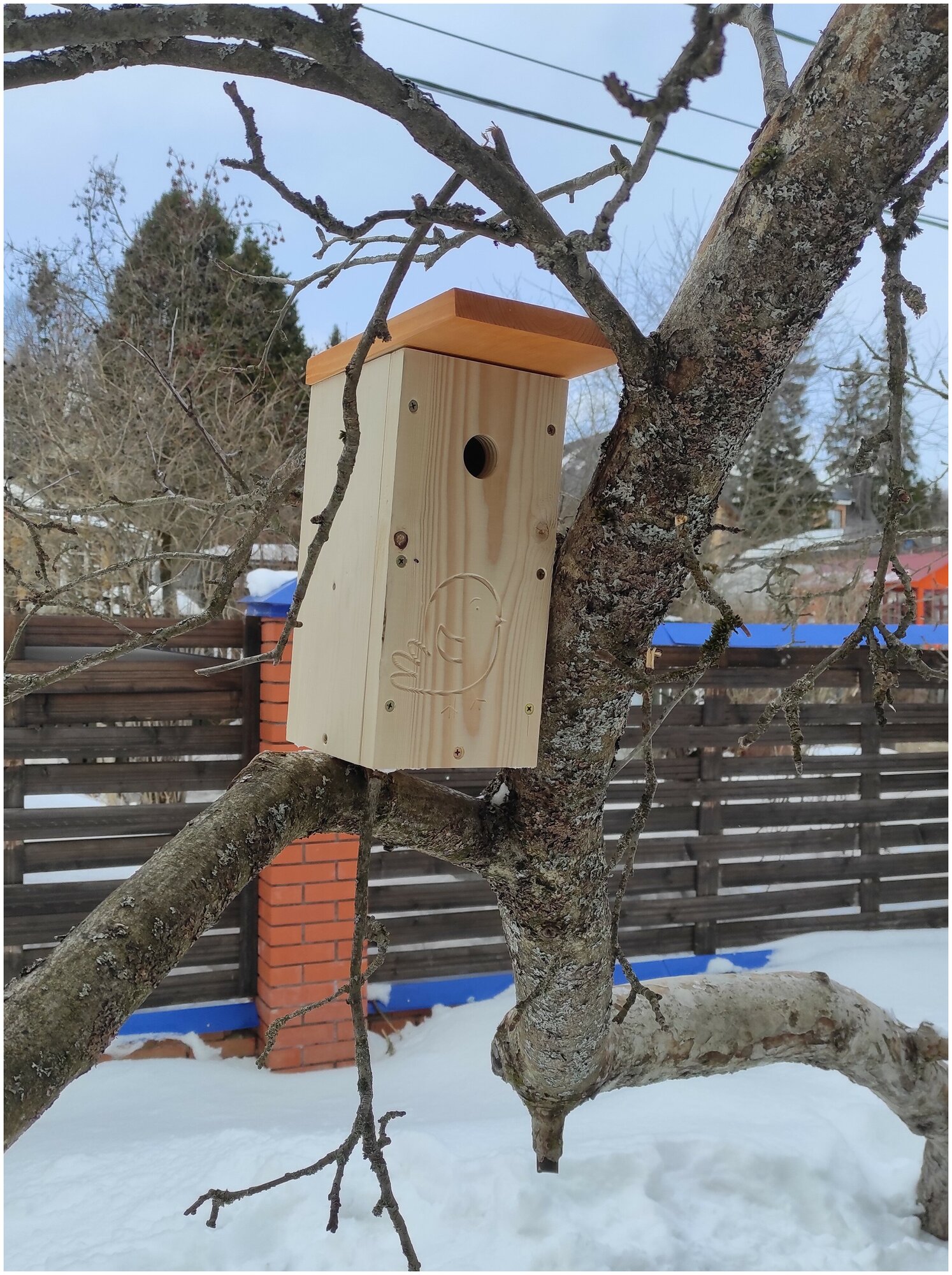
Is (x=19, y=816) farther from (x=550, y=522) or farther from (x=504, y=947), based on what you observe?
(x=550, y=522)

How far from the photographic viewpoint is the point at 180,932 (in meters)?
1.06

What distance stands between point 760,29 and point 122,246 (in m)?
8.27

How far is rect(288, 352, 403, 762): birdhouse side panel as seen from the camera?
4.34 feet

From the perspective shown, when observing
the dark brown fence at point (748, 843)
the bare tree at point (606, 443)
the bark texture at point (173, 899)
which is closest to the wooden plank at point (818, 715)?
the dark brown fence at point (748, 843)

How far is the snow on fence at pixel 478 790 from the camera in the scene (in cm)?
361

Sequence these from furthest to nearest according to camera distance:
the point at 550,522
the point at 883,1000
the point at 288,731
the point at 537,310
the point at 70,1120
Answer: the point at 883,1000 < the point at 70,1120 < the point at 288,731 < the point at 550,522 < the point at 537,310

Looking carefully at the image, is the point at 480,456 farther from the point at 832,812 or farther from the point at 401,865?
the point at 832,812

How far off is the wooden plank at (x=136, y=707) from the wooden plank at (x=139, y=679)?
0.6 inches

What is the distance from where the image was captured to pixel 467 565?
1.35 meters

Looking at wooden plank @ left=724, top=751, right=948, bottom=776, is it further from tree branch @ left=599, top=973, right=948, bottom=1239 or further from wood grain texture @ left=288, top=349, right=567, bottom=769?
wood grain texture @ left=288, top=349, right=567, bottom=769

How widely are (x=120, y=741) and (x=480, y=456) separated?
2.78 m

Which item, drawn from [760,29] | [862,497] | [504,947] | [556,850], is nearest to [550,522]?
[556,850]

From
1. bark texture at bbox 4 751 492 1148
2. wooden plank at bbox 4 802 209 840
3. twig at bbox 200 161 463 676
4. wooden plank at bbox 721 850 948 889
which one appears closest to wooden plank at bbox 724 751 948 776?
wooden plank at bbox 721 850 948 889

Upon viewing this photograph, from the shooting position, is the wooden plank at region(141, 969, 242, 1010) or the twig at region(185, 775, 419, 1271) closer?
the twig at region(185, 775, 419, 1271)
